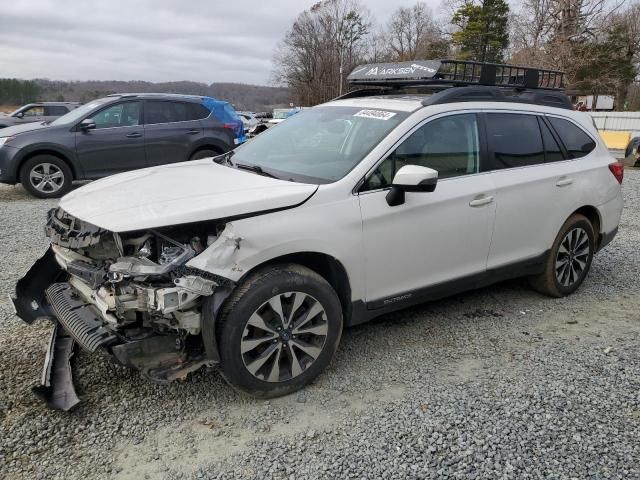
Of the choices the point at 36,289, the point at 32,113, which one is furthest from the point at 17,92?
the point at 36,289

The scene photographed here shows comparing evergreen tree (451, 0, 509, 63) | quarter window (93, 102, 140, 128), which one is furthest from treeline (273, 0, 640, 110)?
quarter window (93, 102, 140, 128)

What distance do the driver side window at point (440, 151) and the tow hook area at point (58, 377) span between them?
209cm

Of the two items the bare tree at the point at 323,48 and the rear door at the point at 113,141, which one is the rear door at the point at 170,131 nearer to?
the rear door at the point at 113,141

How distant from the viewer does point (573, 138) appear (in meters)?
4.68

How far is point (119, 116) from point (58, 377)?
763 cm

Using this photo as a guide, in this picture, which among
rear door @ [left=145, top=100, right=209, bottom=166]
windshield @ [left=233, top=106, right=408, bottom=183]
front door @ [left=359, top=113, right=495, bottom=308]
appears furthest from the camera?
rear door @ [left=145, top=100, right=209, bottom=166]

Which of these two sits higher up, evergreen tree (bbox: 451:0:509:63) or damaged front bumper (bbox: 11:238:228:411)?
evergreen tree (bbox: 451:0:509:63)

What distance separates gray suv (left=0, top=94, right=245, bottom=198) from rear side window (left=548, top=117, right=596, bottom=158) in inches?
282

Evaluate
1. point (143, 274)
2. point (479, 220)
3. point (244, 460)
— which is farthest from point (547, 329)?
point (143, 274)

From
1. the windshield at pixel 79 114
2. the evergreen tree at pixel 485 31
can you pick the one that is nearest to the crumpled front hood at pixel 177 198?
the windshield at pixel 79 114

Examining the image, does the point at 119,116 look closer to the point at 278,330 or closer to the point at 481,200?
the point at 481,200

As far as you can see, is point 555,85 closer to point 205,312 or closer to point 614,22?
point 205,312

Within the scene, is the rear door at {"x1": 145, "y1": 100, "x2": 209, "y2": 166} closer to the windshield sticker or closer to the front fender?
the front fender

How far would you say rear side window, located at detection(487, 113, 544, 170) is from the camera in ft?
13.4
